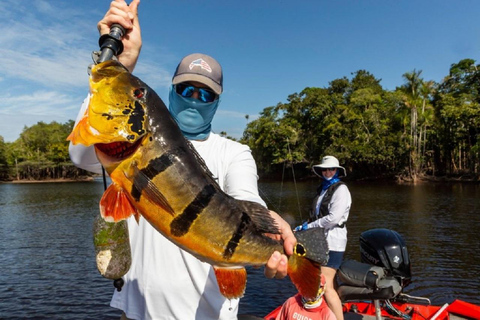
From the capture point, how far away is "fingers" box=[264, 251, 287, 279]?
2268 millimetres

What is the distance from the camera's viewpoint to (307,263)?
2.41m

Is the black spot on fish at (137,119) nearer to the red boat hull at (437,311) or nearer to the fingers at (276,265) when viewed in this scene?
the fingers at (276,265)

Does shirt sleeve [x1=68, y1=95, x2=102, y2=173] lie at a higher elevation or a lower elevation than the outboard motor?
higher

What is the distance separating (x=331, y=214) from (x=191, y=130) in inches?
190

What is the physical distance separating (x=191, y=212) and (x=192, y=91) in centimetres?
110

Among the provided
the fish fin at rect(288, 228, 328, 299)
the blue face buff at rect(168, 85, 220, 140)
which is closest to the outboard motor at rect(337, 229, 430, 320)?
the fish fin at rect(288, 228, 328, 299)

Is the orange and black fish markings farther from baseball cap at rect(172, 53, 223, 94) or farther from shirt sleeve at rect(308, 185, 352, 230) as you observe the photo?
shirt sleeve at rect(308, 185, 352, 230)

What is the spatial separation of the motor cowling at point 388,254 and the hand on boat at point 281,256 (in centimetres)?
444

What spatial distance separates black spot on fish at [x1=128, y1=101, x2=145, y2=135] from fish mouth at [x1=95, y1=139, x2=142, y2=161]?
0.07 meters

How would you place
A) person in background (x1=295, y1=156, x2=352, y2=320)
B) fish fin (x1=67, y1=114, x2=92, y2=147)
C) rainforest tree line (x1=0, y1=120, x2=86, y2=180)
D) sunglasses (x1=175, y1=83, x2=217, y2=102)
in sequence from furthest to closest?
rainforest tree line (x1=0, y1=120, x2=86, y2=180) → person in background (x1=295, y1=156, x2=352, y2=320) → sunglasses (x1=175, y1=83, x2=217, y2=102) → fish fin (x1=67, y1=114, x2=92, y2=147)

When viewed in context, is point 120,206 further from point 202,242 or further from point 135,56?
point 135,56

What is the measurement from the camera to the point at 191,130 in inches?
108

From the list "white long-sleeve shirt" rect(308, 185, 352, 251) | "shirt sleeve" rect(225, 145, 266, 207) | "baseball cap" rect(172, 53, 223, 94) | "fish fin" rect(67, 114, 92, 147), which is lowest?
"white long-sleeve shirt" rect(308, 185, 352, 251)

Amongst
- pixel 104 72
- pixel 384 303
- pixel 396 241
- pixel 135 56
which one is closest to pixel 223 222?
pixel 104 72
